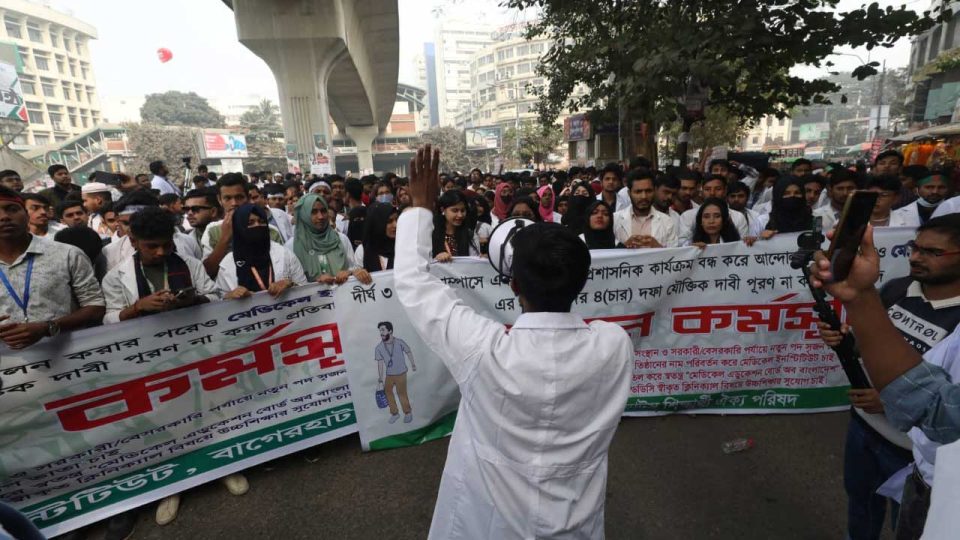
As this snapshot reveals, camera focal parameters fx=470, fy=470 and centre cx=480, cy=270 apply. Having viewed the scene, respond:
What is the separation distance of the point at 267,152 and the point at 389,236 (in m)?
78.5

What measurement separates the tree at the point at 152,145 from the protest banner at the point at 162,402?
6209 centimetres

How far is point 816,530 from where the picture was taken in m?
2.41

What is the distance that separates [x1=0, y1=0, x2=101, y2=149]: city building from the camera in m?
62.0

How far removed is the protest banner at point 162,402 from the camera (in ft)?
8.01

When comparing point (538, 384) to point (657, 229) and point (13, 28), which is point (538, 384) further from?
point (13, 28)

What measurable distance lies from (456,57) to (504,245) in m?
142

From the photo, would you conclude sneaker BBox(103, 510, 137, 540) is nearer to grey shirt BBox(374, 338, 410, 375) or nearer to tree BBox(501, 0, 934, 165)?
grey shirt BBox(374, 338, 410, 375)

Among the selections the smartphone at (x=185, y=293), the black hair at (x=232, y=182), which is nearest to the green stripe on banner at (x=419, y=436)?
the smartphone at (x=185, y=293)

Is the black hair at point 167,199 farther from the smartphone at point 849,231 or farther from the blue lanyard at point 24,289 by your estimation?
the smartphone at point 849,231

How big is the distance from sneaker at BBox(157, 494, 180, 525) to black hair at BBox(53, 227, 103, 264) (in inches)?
70.3

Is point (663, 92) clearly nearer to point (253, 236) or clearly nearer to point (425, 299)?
point (253, 236)

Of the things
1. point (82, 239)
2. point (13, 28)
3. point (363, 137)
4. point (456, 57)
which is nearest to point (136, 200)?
point (82, 239)

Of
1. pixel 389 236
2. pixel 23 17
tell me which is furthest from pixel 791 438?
pixel 23 17

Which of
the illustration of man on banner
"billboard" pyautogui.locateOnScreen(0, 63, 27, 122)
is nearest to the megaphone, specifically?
the illustration of man on banner
